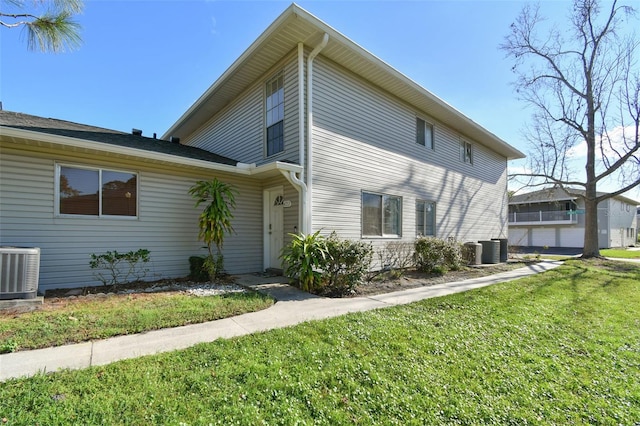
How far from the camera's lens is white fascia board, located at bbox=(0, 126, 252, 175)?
15.8 feet

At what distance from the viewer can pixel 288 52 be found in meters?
7.18

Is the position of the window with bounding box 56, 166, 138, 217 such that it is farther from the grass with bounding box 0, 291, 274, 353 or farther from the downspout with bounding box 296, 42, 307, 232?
the downspout with bounding box 296, 42, 307, 232

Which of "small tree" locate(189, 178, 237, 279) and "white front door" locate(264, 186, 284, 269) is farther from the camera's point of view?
"white front door" locate(264, 186, 284, 269)

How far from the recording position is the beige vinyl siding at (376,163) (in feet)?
24.2

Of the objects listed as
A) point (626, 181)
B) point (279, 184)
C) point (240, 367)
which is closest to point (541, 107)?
point (626, 181)

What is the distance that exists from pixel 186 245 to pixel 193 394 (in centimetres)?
545

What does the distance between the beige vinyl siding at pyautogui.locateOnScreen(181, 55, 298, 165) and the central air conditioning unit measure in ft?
16.5

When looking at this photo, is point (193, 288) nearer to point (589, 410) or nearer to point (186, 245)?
point (186, 245)

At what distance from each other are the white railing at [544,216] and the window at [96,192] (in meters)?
33.0

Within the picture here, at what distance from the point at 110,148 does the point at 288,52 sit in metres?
4.46

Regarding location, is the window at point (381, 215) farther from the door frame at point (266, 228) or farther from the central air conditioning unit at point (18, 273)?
the central air conditioning unit at point (18, 273)

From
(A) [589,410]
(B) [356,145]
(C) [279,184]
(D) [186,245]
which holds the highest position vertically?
(B) [356,145]

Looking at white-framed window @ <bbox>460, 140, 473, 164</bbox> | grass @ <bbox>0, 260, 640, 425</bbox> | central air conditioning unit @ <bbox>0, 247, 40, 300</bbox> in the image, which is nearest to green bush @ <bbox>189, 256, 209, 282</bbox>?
central air conditioning unit @ <bbox>0, 247, 40, 300</bbox>

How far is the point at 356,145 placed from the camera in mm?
8172
